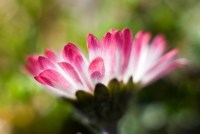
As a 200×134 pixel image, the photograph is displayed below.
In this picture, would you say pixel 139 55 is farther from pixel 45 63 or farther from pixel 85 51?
pixel 85 51

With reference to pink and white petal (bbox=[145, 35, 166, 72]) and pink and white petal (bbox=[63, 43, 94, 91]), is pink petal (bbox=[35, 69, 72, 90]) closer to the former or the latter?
pink and white petal (bbox=[63, 43, 94, 91])

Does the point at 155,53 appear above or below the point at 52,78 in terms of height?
above

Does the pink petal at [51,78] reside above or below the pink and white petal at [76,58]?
below

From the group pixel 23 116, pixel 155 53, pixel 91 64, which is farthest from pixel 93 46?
pixel 23 116

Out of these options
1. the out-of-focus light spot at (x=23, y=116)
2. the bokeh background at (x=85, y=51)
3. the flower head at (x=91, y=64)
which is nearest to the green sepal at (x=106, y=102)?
the flower head at (x=91, y=64)

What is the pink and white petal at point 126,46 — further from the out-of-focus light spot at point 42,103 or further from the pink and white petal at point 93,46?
the out-of-focus light spot at point 42,103

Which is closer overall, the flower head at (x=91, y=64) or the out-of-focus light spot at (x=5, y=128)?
the flower head at (x=91, y=64)
